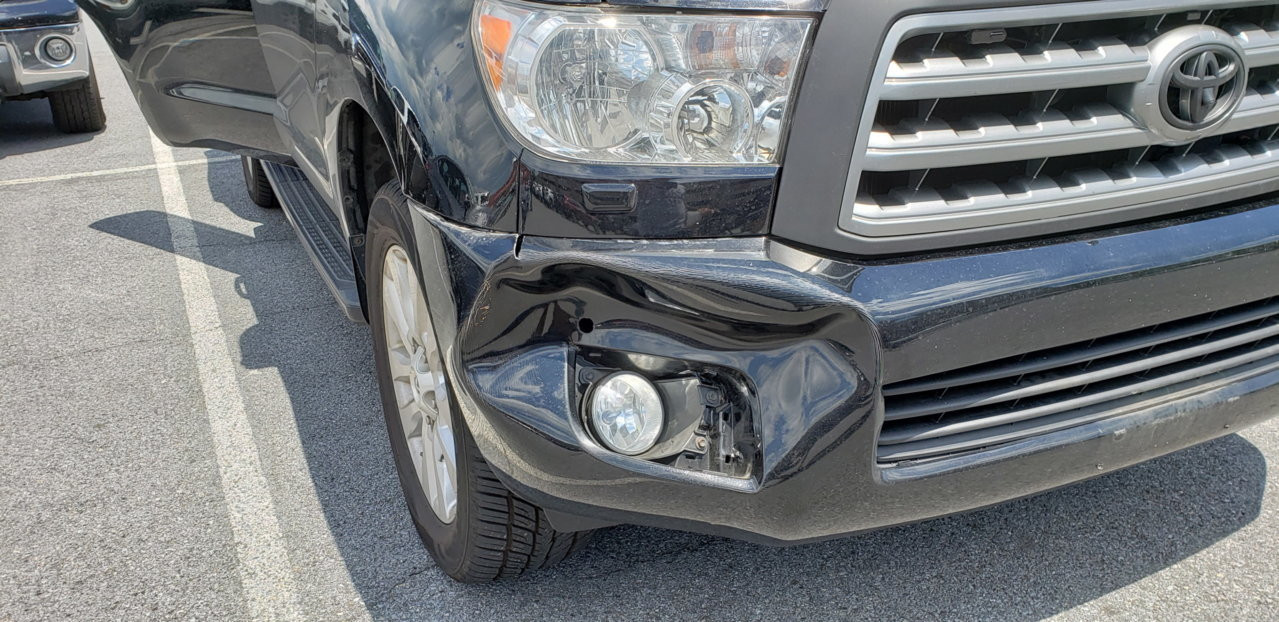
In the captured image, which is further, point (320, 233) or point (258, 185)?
point (258, 185)

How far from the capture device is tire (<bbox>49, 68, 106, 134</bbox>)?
681 cm

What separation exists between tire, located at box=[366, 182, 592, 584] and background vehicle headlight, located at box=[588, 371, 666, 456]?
38 cm

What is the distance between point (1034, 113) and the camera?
179cm

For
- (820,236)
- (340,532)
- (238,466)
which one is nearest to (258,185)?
(238,466)

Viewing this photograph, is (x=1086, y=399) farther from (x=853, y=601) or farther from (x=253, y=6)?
(x=253, y=6)

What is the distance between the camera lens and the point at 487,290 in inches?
71.0

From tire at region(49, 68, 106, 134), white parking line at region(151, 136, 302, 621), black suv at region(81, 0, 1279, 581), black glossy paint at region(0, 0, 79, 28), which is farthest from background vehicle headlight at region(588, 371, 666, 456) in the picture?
tire at region(49, 68, 106, 134)

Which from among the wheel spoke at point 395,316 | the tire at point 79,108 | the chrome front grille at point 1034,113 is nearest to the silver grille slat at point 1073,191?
the chrome front grille at point 1034,113

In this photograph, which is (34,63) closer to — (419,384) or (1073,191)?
(419,384)

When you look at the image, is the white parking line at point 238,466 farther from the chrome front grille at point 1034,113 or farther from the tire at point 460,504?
the chrome front grille at point 1034,113

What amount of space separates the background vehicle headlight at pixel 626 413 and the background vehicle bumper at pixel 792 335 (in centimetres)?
3

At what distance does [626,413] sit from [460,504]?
61 cm

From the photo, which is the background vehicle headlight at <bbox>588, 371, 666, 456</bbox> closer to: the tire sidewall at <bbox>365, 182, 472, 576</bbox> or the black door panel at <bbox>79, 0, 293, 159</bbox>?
the tire sidewall at <bbox>365, 182, 472, 576</bbox>

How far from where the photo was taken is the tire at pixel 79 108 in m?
6.81
